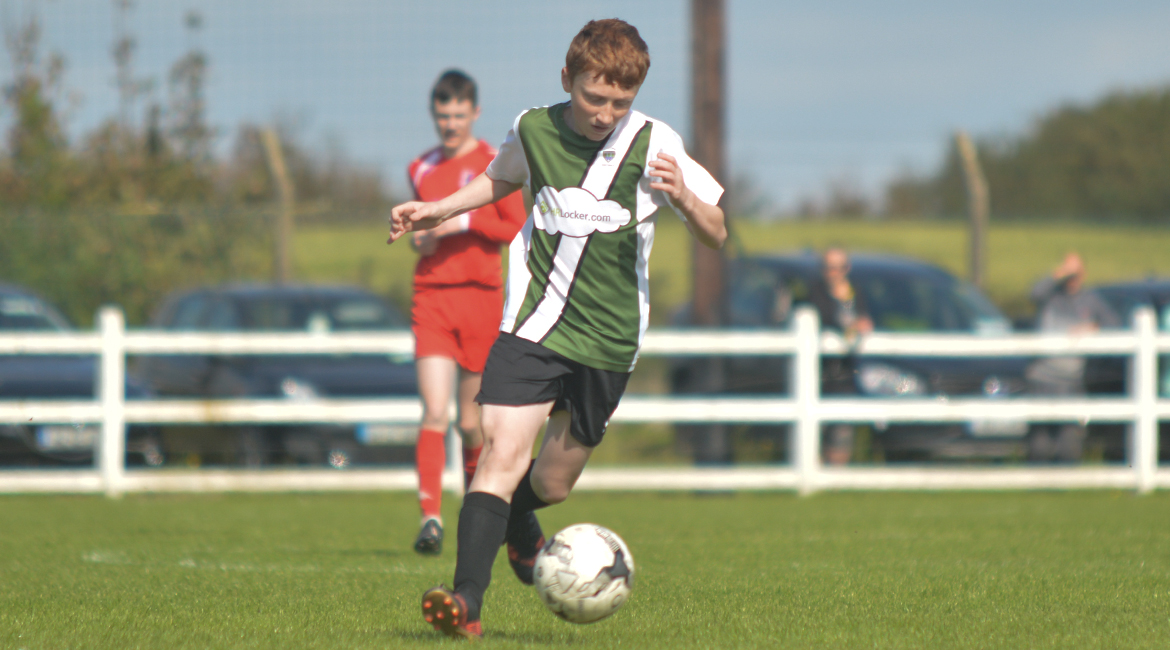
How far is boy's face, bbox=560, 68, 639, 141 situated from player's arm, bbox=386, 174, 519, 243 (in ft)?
1.54

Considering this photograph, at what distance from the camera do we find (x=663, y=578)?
17.6 ft

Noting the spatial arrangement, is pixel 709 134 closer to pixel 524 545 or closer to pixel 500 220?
pixel 500 220

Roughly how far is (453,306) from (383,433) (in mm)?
4224

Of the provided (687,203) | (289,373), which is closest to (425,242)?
(687,203)

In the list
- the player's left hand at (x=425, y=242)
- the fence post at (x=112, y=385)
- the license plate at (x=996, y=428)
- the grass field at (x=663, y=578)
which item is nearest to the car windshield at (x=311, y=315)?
the fence post at (x=112, y=385)

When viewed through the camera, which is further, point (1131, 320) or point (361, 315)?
point (1131, 320)

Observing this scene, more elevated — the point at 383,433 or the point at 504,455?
the point at 504,455

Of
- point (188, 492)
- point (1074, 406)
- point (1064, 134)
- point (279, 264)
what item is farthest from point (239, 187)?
point (1064, 134)

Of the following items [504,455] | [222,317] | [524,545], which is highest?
[222,317]

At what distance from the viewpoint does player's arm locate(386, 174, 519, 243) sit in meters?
4.24

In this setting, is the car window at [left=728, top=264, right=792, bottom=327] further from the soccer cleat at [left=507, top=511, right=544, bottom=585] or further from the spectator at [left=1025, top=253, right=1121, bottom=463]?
the soccer cleat at [left=507, top=511, right=544, bottom=585]

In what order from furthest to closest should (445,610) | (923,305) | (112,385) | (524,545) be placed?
(923,305), (112,385), (524,545), (445,610)

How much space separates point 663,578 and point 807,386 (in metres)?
4.80

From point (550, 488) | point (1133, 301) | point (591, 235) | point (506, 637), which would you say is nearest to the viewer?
point (506, 637)
